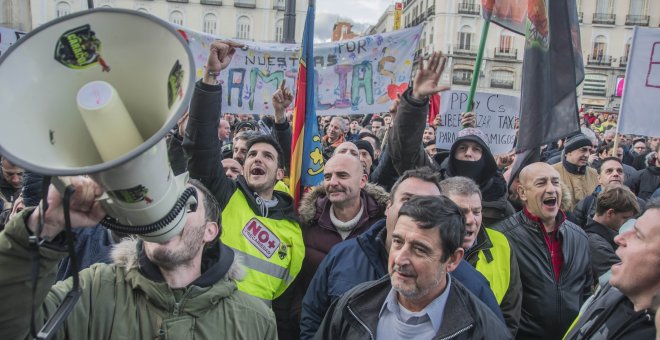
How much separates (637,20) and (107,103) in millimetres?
50812

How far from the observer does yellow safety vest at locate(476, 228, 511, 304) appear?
282 cm

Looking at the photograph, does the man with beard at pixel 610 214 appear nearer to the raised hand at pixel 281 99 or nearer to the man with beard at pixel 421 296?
the man with beard at pixel 421 296

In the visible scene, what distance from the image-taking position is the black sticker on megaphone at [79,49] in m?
1.27

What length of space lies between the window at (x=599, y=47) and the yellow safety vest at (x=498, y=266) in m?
47.3

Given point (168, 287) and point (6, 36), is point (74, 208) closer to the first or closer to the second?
point (168, 287)

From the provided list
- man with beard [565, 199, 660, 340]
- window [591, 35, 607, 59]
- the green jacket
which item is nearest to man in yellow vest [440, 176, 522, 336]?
man with beard [565, 199, 660, 340]

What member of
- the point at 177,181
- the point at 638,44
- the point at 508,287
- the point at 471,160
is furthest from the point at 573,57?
the point at 177,181

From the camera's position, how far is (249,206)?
3059 millimetres

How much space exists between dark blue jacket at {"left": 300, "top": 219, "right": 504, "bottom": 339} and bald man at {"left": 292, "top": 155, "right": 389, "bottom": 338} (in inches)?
17.1

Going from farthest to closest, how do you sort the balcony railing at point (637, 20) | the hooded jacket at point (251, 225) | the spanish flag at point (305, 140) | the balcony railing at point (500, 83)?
Result: 1. the balcony railing at point (500, 83)
2. the balcony railing at point (637, 20)
3. the spanish flag at point (305, 140)
4. the hooded jacket at point (251, 225)

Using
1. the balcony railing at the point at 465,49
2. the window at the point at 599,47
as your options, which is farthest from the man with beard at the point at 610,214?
the window at the point at 599,47

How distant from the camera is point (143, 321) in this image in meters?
1.78

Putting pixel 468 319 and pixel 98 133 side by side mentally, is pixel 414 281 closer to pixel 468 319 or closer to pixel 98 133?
pixel 468 319

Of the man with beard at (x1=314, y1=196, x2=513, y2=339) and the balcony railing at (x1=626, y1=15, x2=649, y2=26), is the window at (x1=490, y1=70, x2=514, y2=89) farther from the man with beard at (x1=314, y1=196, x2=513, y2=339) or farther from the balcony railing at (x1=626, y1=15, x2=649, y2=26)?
the man with beard at (x1=314, y1=196, x2=513, y2=339)
